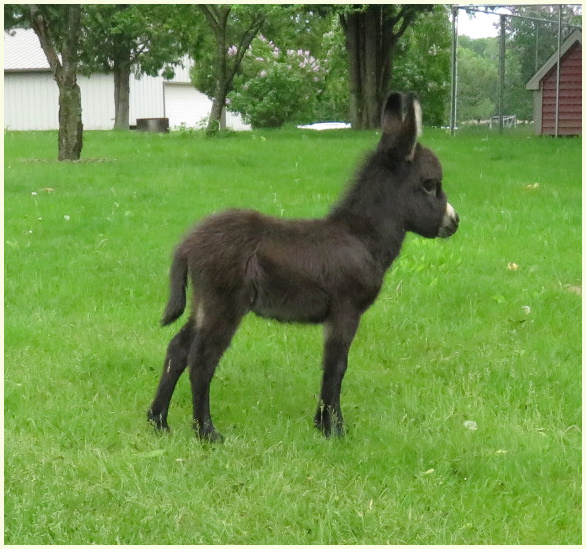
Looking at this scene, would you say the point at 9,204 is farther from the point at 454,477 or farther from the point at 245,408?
the point at 454,477

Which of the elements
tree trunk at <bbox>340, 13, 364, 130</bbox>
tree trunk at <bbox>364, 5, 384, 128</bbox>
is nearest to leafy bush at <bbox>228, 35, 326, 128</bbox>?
tree trunk at <bbox>340, 13, 364, 130</bbox>

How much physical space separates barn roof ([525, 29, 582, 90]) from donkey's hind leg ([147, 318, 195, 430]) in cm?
2165

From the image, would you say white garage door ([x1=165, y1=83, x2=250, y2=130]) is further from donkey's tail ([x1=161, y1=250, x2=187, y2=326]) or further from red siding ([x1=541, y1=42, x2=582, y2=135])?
donkey's tail ([x1=161, y1=250, x2=187, y2=326])

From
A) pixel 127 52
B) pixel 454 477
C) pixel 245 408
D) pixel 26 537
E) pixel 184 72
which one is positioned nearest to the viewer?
pixel 26 537

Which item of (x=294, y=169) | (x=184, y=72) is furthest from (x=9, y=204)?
(x=184, y=72)

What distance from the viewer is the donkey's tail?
497 cm

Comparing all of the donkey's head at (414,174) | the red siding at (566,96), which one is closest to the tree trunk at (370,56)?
the red siding at (566,96)

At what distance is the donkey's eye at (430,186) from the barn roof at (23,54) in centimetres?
4690

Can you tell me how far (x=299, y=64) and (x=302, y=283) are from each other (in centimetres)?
3505

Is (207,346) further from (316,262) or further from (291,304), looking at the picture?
(316,262)

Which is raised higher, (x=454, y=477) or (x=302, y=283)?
(x=302, y=283)

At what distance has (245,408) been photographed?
5578 millimetres

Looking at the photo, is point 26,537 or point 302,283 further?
point 302,283

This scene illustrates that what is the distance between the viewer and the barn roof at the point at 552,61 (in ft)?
77.9
